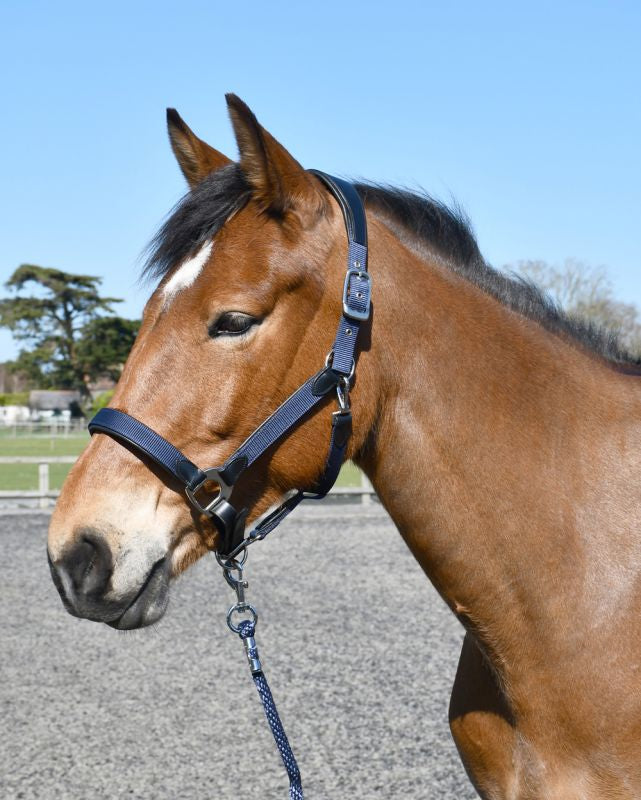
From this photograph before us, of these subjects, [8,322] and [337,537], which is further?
[8,322]

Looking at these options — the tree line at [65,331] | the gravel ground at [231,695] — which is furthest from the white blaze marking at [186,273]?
the tree line at [65,331]

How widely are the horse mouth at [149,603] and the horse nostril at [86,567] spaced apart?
10 centimetres

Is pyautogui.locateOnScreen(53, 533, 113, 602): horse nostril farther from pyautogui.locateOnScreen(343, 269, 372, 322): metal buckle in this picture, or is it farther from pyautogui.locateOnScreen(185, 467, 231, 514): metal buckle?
pyautogui.locateOnScreen(343, 269, 372, 322): metal buckle

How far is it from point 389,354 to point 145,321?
2.21 ft

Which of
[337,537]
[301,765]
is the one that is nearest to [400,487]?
[301,765]

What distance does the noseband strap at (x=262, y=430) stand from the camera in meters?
2.06

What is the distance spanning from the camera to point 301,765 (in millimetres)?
5445

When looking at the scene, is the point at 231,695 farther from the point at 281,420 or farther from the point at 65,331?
the point at 65,331

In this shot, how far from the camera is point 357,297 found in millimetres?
2148

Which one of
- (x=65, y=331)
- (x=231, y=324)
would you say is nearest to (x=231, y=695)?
(x=231, y=324)

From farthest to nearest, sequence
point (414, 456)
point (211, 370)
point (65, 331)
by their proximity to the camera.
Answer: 1. point (65, 331)
2. point (414, 456)
3. point (211, 370)

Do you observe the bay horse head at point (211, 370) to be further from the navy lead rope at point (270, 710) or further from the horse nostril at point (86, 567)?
the navy lead rope at point (270, 710)

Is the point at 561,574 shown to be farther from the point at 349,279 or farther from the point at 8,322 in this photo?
the point at 8,322

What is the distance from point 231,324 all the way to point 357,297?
340 mm
